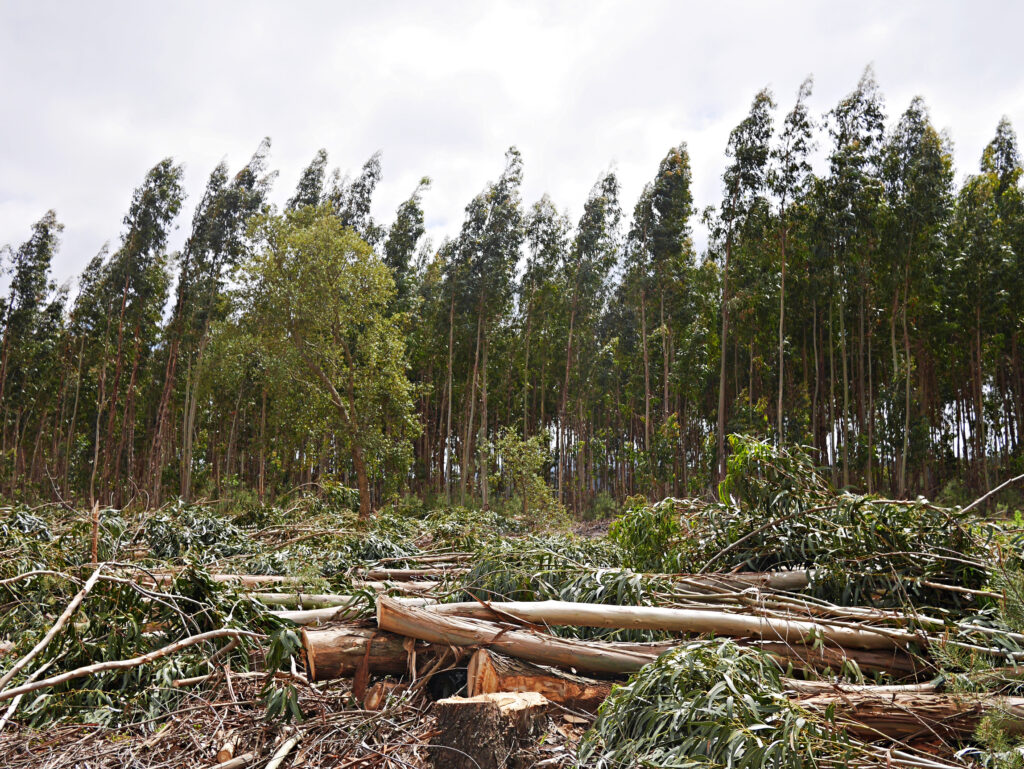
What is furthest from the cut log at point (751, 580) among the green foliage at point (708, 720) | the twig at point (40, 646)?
the twig at point (40, 646)

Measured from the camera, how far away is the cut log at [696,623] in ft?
9.34

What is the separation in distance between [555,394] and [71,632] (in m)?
22.3

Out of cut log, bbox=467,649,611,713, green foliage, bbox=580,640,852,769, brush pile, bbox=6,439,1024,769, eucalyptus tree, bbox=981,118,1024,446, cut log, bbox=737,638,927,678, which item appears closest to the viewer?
green foliage, bbox=580,640,852,769

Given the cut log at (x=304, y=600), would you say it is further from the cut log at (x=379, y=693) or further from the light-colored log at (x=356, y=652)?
the cut log at (x=379, y=693)

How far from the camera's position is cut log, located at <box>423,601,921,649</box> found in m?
2.85

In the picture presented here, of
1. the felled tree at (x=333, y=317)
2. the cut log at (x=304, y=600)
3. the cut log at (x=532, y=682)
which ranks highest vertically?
the felled tree at (x=333, y=317)

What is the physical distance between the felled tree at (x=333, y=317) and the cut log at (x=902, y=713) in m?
12.1

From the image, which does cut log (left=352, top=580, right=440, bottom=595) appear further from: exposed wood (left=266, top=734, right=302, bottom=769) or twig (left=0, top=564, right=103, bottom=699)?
twig (left=0, top=564, right=103, bottom=699)

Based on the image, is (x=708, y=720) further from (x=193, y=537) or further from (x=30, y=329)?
(x=30, y=329)


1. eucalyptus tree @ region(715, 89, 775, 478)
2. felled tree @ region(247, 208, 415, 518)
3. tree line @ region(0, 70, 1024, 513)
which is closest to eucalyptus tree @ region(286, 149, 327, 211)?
tree line @ region(0, 70, 1024, 513)

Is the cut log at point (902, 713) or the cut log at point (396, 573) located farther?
the cut log at point (396, 573)

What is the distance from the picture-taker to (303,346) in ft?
46.6

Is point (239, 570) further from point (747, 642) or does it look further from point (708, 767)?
point (708, 767)

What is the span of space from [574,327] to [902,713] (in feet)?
63.1
